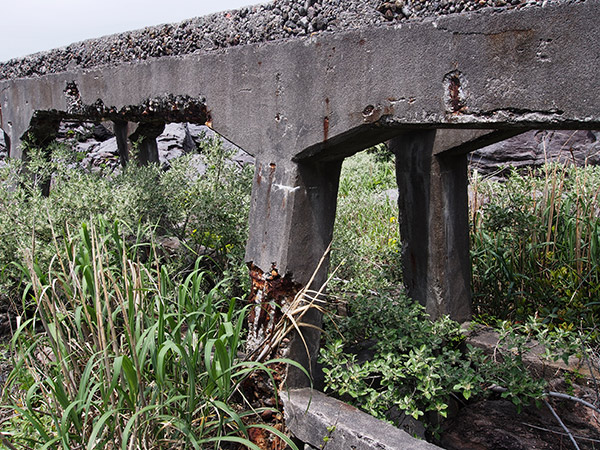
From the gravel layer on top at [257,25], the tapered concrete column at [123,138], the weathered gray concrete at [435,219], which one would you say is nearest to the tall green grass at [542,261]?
the weathered gray concrete at [435,219]

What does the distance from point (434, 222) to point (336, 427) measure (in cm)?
184

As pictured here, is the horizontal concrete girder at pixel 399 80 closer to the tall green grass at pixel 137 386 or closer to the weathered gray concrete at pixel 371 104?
the weathered gray concrete at pixel 371 104

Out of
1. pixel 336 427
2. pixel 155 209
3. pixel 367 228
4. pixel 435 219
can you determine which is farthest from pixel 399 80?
pixel 367 228

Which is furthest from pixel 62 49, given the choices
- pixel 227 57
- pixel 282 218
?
pixel 282 218

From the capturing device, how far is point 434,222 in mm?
3842

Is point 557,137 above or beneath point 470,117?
above

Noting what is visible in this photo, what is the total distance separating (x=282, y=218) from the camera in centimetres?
266

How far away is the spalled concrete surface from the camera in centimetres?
231

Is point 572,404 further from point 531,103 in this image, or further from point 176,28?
point 176,28

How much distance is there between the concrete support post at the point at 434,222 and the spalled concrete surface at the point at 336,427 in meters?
1.53

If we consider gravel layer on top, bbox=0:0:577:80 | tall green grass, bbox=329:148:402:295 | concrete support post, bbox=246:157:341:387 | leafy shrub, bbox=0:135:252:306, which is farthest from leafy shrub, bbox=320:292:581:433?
gravel layer on top, bbox=0:0:577:80

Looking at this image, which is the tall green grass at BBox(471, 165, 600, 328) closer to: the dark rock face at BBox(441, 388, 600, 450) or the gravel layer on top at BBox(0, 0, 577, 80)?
the dark rock face at BBox(441, 388, 600, 450)

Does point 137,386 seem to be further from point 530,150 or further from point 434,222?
point 530,150

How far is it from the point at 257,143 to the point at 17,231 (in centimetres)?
211
